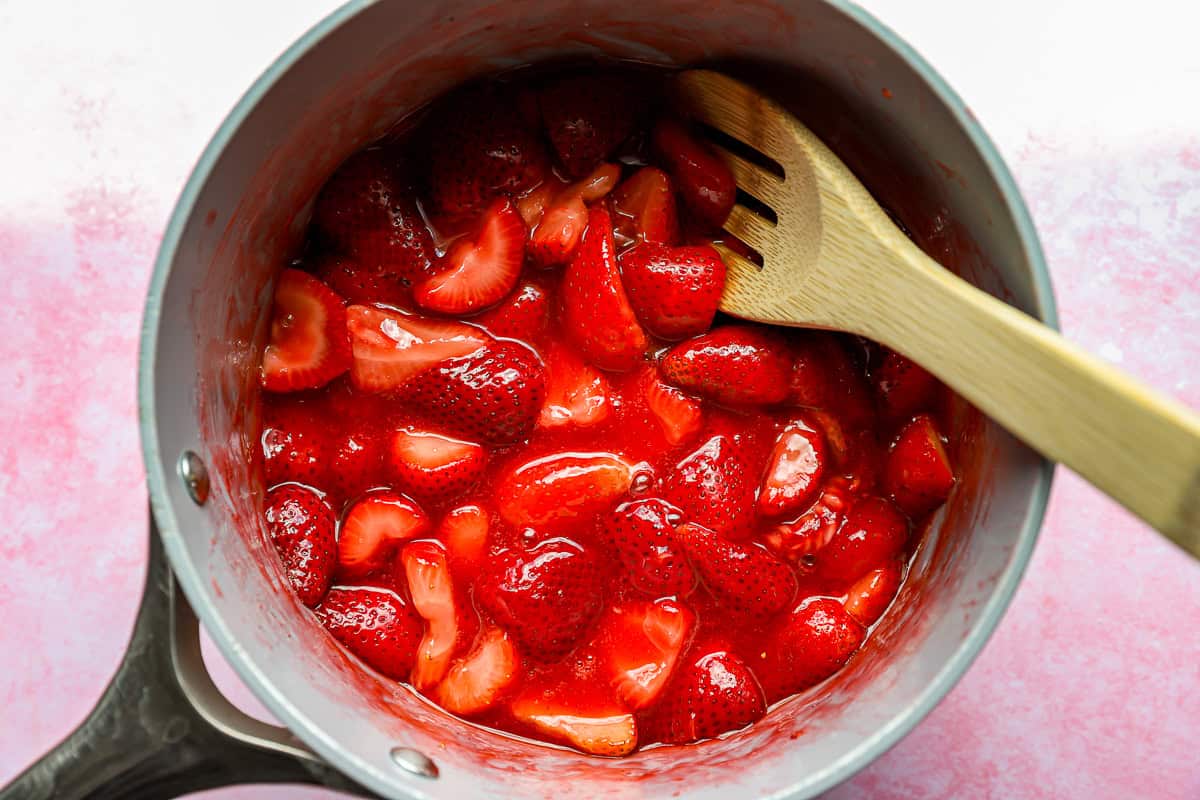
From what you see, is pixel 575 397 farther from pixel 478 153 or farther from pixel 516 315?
pixel 478 153

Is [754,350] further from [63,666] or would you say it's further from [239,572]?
[63,666]

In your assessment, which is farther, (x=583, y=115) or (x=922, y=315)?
(x=583, y=115)

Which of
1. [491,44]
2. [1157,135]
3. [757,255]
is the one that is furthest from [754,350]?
[1157,135]

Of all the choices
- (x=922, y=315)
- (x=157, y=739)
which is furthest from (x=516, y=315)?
(x=157, y=739)

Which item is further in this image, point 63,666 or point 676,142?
point 63,666

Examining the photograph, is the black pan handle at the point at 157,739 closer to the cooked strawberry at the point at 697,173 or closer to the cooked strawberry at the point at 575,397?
the cooked strawberry at the point at 575,397

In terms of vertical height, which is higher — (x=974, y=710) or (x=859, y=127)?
(x=859, y=127)
